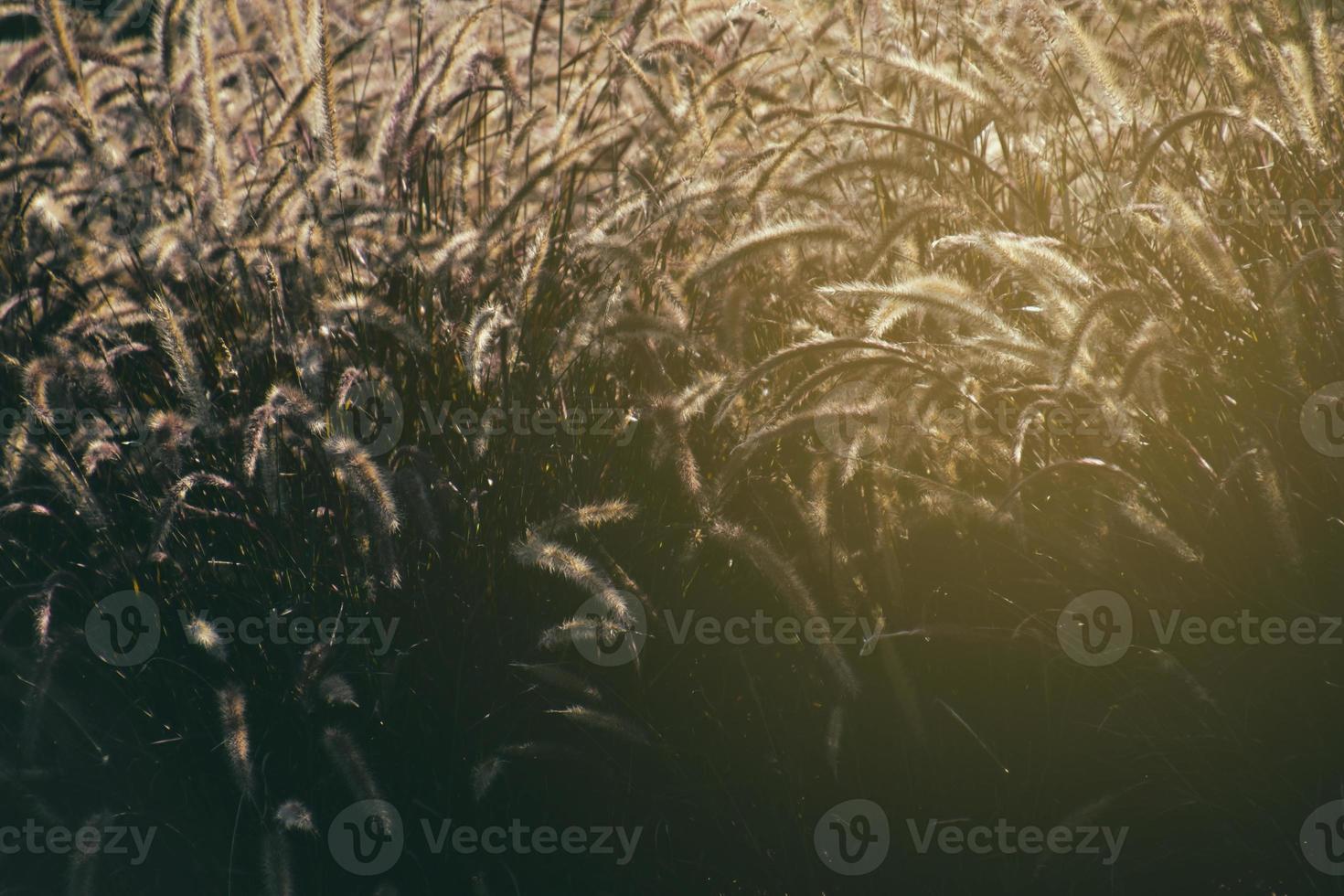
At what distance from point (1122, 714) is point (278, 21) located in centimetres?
245

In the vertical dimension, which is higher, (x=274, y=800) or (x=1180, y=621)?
(x=1180, y=621)

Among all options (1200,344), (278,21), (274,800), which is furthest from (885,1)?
(274,800)

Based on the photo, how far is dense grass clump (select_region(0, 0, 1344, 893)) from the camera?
6.05ft

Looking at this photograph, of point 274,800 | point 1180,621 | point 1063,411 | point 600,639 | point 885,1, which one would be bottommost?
point 274,800

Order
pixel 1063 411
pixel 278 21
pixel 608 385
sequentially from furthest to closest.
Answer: pixel 278 21 < pixel 608 385 < pixel 1063 411

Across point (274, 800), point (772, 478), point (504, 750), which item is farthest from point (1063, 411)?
point (274, 800)

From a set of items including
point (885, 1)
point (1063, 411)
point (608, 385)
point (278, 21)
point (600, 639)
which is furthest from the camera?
point (278, 21)

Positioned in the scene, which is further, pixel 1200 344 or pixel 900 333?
pixel 900 333

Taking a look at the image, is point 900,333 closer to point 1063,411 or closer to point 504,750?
point 1063,411

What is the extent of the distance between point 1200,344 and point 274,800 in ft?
5.71

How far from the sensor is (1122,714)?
1894 mm

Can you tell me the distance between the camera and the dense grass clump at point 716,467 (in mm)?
1844

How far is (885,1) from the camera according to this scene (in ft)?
7.61

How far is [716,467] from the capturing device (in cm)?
227
